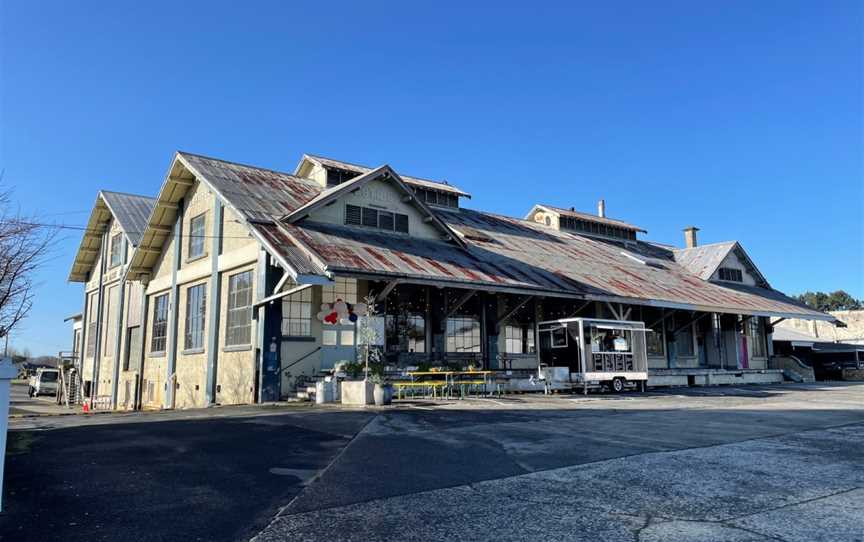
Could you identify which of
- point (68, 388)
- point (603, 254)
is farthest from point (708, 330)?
point (68, 388)

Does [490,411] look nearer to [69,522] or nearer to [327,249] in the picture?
[327,249]

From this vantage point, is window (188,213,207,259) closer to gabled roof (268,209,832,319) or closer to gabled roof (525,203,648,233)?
gabled roof (268,209,832,319)

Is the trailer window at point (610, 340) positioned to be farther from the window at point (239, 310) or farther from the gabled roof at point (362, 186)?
the window at point (239, 310)

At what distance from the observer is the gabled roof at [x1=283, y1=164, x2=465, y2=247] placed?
1883cm

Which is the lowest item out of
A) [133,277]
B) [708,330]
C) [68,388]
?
[68,388]

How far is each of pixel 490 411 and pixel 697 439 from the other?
5.10m

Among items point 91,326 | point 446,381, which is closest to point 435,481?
point 446,381

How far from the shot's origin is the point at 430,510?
515 centimetres

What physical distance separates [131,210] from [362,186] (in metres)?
16.1

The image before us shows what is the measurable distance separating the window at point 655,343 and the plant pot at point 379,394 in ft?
55.8

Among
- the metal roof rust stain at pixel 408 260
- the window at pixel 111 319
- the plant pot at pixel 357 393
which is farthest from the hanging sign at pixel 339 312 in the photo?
the window at pixel 111 319

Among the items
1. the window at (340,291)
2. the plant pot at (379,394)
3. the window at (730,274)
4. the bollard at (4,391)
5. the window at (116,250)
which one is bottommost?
the plant pot at (379,394)

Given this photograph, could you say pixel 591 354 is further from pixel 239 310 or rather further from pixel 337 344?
pixel 239 310

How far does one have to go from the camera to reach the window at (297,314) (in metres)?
18.4
